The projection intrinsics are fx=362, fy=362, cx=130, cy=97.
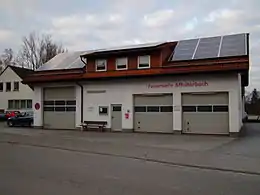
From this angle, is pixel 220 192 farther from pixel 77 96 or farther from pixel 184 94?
pixel 77 96

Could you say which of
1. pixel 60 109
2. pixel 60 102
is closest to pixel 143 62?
pixel 60 102

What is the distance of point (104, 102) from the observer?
2745 centimetres

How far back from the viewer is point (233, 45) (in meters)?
25.5

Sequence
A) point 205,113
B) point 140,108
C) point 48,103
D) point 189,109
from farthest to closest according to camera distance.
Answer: point 48,103, point 140,108, point 189,109, point 205,113

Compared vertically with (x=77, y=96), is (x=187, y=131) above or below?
below

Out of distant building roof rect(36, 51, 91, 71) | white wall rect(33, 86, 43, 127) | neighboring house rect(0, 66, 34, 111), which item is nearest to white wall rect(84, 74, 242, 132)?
distant building roof rect(36, 51, 91, 71)

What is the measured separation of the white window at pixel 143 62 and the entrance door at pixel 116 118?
342 centimetres

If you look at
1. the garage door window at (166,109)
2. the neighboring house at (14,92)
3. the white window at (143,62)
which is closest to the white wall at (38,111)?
the white window at (143,62)

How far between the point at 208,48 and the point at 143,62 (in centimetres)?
483

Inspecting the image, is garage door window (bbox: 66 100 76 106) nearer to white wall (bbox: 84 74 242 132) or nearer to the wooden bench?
white wall (bbox: 84 74 242 132)

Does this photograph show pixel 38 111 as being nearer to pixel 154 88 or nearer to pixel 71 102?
pixel 71 102

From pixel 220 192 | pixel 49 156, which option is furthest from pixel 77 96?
pixel 220 192

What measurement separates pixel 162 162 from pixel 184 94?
12349mm

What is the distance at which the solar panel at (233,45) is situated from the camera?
78.3ft
